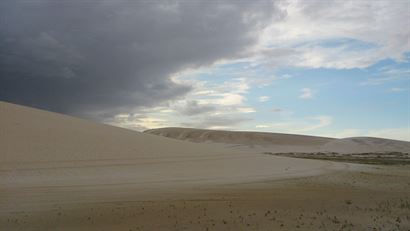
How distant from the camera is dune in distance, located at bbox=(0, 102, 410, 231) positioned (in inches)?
462

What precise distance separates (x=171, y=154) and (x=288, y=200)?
18476mm

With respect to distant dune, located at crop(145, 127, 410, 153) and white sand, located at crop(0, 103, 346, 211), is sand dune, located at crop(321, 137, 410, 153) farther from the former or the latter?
white sand, located at crop(0, 103, 346, 211)

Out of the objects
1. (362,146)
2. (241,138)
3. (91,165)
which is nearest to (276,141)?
(241,138)

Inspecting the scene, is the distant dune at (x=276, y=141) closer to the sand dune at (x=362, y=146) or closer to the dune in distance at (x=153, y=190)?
the sand dune at (x=362, y=146)

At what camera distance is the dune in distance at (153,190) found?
11742mm

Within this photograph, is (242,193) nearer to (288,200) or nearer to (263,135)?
(288,200)

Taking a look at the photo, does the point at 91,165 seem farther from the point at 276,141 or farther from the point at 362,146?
the point at 276,141

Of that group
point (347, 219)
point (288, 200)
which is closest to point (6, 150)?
point (288, 200)

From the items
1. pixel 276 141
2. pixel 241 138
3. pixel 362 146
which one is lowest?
pixel 362 146

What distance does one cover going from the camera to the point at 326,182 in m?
22.2

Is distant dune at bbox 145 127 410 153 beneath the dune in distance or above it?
above

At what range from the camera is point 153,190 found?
58.0ft

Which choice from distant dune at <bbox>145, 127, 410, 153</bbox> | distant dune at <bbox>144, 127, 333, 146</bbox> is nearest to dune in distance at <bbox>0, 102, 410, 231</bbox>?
distant dune at <bbox>145, 127, 410, 153</bbox>

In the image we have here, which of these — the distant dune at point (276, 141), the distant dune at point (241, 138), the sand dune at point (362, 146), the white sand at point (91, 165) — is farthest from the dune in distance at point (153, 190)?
the distant dune at point (241, 138)
